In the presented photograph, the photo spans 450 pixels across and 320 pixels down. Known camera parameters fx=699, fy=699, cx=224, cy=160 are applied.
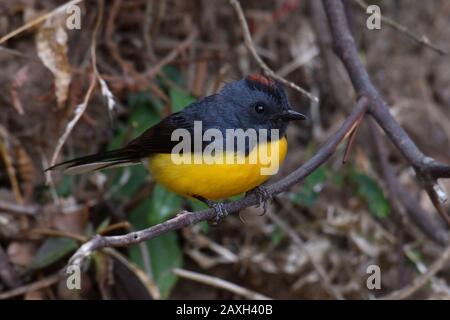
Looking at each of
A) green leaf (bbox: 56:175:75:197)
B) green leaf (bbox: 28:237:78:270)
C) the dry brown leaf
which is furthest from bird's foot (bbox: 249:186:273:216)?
green leaf (bbox: 56:175:75:197)

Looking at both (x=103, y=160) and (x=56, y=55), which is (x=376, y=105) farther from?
(x=56, y=55)

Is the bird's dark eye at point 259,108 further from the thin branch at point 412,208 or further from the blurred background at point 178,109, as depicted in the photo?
the thin branch at point 412,208

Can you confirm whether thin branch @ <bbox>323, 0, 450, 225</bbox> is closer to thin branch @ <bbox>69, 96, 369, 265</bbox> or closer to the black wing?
thin branch @ <bbox>69, 96, 369, 265</bbox>

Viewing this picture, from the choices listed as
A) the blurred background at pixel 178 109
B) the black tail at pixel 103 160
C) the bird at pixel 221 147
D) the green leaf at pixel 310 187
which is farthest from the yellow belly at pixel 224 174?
the green leaf at pixel 310 187

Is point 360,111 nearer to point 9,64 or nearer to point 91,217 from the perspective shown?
point 91,217

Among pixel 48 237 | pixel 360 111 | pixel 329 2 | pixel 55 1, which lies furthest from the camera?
pixel 55 1

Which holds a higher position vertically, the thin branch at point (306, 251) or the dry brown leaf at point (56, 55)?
the dry brown leaf at point (56, 55)

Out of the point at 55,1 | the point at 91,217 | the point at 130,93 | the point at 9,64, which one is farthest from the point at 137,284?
the point at 55,1
